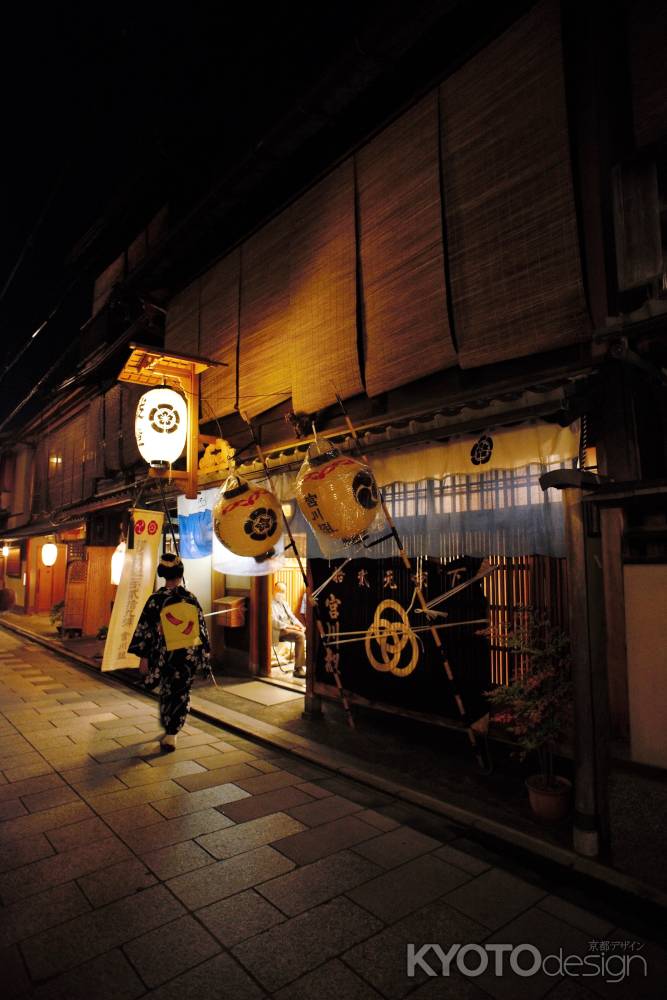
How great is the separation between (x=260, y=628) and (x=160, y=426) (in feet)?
20.7

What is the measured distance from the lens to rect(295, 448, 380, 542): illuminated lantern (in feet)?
23.7

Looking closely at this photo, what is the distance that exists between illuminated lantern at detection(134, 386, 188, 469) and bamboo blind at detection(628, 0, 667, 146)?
886cm

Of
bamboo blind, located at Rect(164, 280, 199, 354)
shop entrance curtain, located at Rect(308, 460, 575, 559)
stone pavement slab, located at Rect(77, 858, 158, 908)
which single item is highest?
bamboo blind, located at Rect(164, 280, 199, 354)

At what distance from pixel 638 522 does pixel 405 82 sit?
29.0 feet

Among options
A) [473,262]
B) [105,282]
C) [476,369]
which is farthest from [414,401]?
[105,282]

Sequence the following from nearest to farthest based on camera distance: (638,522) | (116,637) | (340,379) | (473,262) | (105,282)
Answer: (638,522) → (473,262) → (340,379) → (116,637) → (105,282)

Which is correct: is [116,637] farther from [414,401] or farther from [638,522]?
[638,522]

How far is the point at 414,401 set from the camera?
9.12 metres

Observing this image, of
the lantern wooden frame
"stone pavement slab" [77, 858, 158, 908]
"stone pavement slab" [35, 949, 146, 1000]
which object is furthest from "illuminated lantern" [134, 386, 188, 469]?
"stone pavement slab" [35, 949, 146, 1000]

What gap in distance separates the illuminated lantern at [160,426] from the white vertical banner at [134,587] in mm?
1488

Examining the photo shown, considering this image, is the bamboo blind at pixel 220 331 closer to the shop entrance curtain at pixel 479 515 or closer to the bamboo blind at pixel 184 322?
the bamboo blind at pixel 184 322

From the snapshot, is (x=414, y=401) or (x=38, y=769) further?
(x=414, y=401)

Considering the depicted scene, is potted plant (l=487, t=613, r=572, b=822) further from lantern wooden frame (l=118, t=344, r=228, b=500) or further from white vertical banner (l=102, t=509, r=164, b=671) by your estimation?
lantern wooden frame (l=118, t=344, r=228, b=500)

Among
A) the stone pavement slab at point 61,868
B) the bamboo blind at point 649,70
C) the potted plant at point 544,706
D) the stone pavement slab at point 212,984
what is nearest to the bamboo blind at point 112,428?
the stone pavement slab at point 61,868
